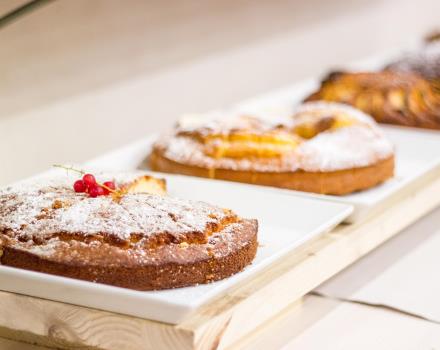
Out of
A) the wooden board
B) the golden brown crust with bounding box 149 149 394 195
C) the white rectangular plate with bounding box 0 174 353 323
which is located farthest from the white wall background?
the wooden board

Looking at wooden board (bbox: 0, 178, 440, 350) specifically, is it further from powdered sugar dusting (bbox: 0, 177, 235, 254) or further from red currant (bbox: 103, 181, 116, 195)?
red currant (bbox: 103, 181, 116, 195)

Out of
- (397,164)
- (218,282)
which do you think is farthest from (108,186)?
(397,164)

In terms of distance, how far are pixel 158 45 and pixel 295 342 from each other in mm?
1708

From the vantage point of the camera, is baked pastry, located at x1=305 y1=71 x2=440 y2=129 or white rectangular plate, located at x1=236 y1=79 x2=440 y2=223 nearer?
white rectangular plate, located at x1=236 y1=79 x2=440 y2=223

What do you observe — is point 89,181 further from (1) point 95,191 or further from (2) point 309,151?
(2) point 309,151

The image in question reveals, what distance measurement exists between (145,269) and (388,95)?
1192 mm

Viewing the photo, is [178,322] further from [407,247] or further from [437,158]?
[437,158]

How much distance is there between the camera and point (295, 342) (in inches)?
48.1

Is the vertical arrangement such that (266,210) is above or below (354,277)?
above

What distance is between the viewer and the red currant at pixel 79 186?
4.05 feet

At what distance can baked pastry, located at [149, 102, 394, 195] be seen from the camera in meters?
1.54

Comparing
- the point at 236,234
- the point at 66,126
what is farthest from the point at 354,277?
the point at 66,126

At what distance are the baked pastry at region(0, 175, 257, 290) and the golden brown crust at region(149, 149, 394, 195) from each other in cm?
34

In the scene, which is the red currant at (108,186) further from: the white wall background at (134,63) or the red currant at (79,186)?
the white wall background at (134,63)
